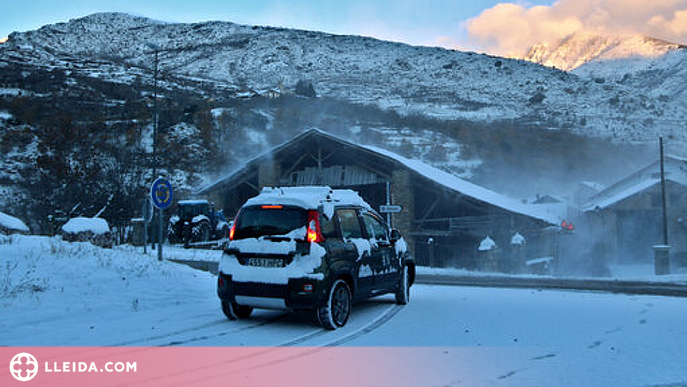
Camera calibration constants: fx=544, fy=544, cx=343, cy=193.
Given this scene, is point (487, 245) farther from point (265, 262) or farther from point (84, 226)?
point (265, 262)

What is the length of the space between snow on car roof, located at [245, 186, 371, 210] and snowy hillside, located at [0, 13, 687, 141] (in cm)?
7057

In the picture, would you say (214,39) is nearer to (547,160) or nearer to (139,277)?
(547,160)

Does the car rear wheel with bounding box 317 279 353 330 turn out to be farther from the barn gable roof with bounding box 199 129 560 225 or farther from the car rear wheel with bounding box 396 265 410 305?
the barn gable roof with bounding box 199 129 560 225

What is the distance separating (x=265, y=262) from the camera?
24.6ft

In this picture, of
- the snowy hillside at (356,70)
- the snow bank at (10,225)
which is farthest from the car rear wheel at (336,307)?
the snowy hillside at (356,70)

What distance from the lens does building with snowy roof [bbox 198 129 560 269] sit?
27.5 metres

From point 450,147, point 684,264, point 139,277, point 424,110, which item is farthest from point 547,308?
point 424,110

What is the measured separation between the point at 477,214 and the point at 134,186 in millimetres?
22571

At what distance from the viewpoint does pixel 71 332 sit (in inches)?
270

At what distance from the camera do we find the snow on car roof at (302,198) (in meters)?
7.73

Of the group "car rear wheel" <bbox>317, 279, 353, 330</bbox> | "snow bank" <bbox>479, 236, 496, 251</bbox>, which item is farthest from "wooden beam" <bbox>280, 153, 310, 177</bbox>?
"car rear wheel" <bbox>317, 279, 353, 330</bbox>

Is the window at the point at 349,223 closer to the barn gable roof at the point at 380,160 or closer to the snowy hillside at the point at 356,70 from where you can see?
the barn gable roof at the point at 380,160

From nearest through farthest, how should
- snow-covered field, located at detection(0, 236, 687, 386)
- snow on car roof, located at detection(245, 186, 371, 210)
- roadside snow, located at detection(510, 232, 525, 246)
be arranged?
snow-covered field, located at detection(0, 236, 687, 386) → snow on car roof, located at detection(245, 186, 371, 210) → roadside snow, located at detection(510, 232, 525, 246)

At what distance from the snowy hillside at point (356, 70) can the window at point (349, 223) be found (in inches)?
2786
